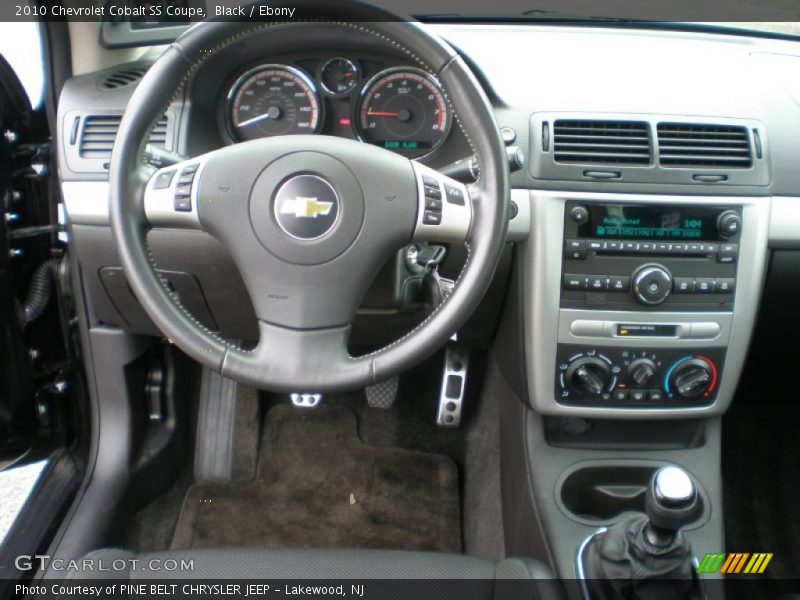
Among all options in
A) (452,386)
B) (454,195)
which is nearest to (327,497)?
(452,386)

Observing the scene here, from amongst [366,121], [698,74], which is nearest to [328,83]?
[366,121]

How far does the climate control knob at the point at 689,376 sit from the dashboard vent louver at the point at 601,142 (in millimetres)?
426

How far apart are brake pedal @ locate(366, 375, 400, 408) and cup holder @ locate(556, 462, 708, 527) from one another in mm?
711

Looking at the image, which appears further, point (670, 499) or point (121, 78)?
point (121, 78)

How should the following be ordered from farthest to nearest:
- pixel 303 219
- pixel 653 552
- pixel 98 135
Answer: pixel 98 135, pixel 653 552, pixel 303 219

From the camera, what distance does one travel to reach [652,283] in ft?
4.85

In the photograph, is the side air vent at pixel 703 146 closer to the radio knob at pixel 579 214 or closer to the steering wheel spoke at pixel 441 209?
the radio knob at pixel 579 214

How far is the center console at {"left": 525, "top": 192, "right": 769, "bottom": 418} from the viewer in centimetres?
148

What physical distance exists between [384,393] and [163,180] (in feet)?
3.88

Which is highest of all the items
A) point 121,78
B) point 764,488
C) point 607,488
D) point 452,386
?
point 121,78

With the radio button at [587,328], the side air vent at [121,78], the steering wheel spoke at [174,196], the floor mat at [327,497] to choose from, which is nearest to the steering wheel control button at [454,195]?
the steering wheel spoke at [174,196]

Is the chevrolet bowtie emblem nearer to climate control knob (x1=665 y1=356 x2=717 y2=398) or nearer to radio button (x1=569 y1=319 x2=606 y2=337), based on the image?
radio button (x1=569 y1=319 x2=606 y2=337)

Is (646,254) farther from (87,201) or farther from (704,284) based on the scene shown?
(87,201)

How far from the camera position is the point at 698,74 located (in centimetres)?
161
